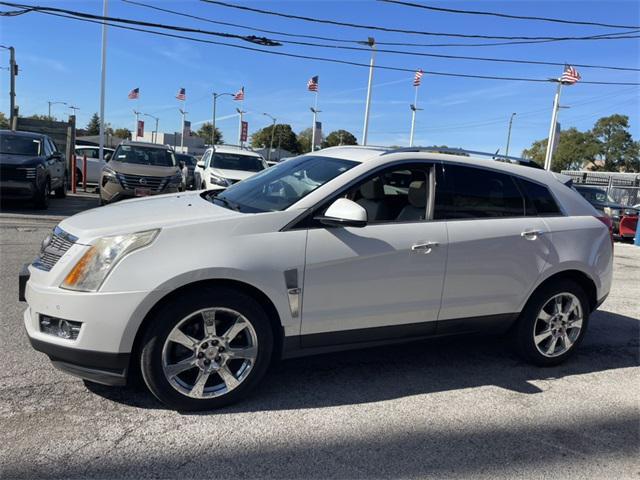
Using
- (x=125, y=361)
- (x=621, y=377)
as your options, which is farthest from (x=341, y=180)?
(x=621, y=377)

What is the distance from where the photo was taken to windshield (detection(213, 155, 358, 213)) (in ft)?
12.1

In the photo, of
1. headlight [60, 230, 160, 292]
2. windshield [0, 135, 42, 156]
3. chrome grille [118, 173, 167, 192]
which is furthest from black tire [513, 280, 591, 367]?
windshield [0, 135, 42, 156]

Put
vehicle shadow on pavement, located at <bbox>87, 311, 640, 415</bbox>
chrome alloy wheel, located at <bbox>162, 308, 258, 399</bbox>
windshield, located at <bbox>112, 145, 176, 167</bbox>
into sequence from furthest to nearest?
1. windshield, located at <bbox>112, 145, 176, 167</bbox>
2. vehicle shadow on pavement, located at <bbox>87, 311, 640, 415</bbox>
3. chrome alloy wheel, located at <bbox>162, 308, 258, 399</bbox>

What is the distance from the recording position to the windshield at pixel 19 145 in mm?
11758

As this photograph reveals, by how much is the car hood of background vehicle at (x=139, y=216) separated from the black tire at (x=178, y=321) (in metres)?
0.50

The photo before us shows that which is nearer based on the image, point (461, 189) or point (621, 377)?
point (461, 189)

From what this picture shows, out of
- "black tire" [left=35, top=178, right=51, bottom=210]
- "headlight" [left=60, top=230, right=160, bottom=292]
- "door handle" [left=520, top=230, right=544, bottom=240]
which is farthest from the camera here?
"black tire" [left=35, top=178, right=51, bottom=210]

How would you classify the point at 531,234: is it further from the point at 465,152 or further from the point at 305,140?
the point at 305,140

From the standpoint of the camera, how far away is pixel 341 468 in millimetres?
2820

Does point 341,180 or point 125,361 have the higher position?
point 341,180

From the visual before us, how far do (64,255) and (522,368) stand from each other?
3665 mm

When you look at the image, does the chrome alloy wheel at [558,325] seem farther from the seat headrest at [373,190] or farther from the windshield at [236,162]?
the windshield at [236,162]

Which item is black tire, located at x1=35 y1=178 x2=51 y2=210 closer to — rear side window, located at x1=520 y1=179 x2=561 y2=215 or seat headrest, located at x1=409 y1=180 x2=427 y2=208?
seat headrest, located at x1=409 y1=180 x2=427 y2=208

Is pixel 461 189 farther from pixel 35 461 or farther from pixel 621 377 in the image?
pixel 35 461
